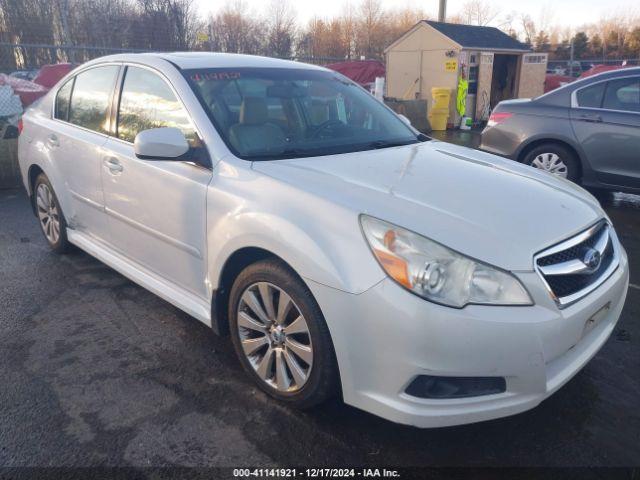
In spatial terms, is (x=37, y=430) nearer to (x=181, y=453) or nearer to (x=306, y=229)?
(x=181, y=453)

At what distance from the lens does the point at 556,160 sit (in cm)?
655

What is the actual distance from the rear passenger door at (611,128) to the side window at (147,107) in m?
5.13

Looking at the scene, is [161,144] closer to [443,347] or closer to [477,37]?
[443,347]

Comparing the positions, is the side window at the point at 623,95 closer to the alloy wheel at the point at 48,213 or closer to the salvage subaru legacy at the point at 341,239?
the salvage subaru legacy at the point at 341,239

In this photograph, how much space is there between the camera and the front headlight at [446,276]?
2041 mm

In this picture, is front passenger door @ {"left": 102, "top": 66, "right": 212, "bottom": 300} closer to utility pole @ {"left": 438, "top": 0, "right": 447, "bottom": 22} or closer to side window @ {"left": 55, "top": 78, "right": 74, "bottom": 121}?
side window @ {"left": 55, "top": 78, "right": 74, "bottom": 121}

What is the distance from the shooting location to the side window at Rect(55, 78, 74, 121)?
434 cm

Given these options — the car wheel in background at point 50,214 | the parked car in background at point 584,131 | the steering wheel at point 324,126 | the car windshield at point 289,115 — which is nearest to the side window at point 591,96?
the parked car in background at point 584,131

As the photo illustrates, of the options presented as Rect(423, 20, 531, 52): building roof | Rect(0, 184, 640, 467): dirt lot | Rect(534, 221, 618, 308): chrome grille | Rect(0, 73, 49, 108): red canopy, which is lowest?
Rect(0, 184, 640, 467): dirt lot

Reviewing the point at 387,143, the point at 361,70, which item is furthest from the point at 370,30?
the point at 387,143

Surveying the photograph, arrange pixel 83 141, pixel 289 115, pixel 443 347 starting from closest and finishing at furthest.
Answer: pixel 443 347 → pixel 289 115 → pixel 83 141

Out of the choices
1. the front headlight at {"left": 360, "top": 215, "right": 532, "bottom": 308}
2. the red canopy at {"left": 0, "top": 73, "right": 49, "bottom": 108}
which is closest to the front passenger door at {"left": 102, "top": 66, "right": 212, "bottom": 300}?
the front headlight at {"left": 360, "top": 215, "right": 532, "bottom": 308}

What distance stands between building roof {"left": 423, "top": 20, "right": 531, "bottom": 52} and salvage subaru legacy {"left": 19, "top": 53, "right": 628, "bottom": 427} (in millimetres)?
12700

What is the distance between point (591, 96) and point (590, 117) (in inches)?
11.2
